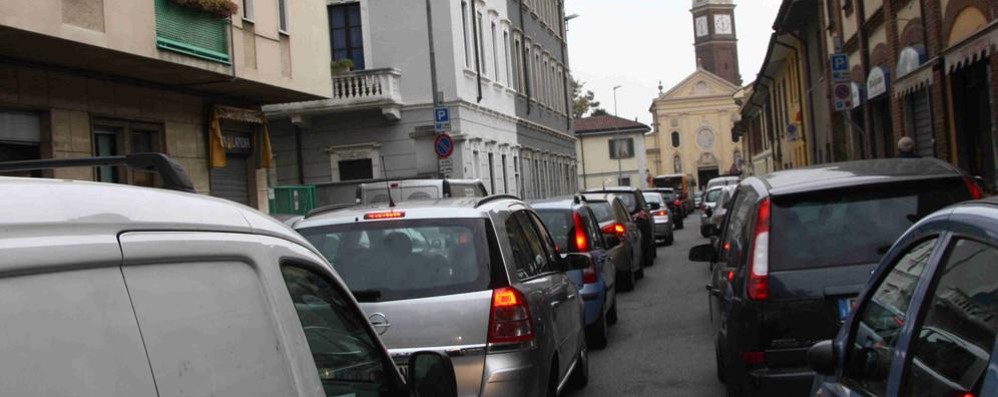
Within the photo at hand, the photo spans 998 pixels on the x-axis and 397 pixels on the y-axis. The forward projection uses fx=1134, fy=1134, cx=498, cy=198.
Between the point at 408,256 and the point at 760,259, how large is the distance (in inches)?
78.7

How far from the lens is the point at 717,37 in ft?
456

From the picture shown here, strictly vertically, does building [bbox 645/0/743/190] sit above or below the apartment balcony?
above

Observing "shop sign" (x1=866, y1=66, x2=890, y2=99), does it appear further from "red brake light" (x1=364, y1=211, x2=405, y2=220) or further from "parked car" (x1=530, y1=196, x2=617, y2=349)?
"red brake light" (x1=364, y1=211, x2=405, y2=220)

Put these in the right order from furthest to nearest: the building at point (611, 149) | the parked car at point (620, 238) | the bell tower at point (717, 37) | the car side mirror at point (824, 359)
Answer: the bell tower at point (717, 37)
the building at point (611, 149)
the parked car at point (620, 238)
the car side mirror at point (824, 359)

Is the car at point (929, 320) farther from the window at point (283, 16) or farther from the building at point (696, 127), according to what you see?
the building at point (696, 127)

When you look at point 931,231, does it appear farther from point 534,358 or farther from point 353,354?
point 534,358

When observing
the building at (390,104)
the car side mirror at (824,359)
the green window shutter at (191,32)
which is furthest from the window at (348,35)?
the car side mirror at (824,359)

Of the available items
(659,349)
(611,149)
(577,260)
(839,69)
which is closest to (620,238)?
(839,69)

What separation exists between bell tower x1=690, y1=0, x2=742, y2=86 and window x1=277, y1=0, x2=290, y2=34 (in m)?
122

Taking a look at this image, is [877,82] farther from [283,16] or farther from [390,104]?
[390,104]

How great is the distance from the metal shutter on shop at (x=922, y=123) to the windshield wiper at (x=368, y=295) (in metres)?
14.5

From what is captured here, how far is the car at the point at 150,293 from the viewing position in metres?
1.72

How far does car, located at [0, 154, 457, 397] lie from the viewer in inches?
67.9

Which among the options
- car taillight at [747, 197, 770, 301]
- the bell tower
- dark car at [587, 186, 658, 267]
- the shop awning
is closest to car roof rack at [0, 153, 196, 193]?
car taillight at [747, 197, 770, 301]
